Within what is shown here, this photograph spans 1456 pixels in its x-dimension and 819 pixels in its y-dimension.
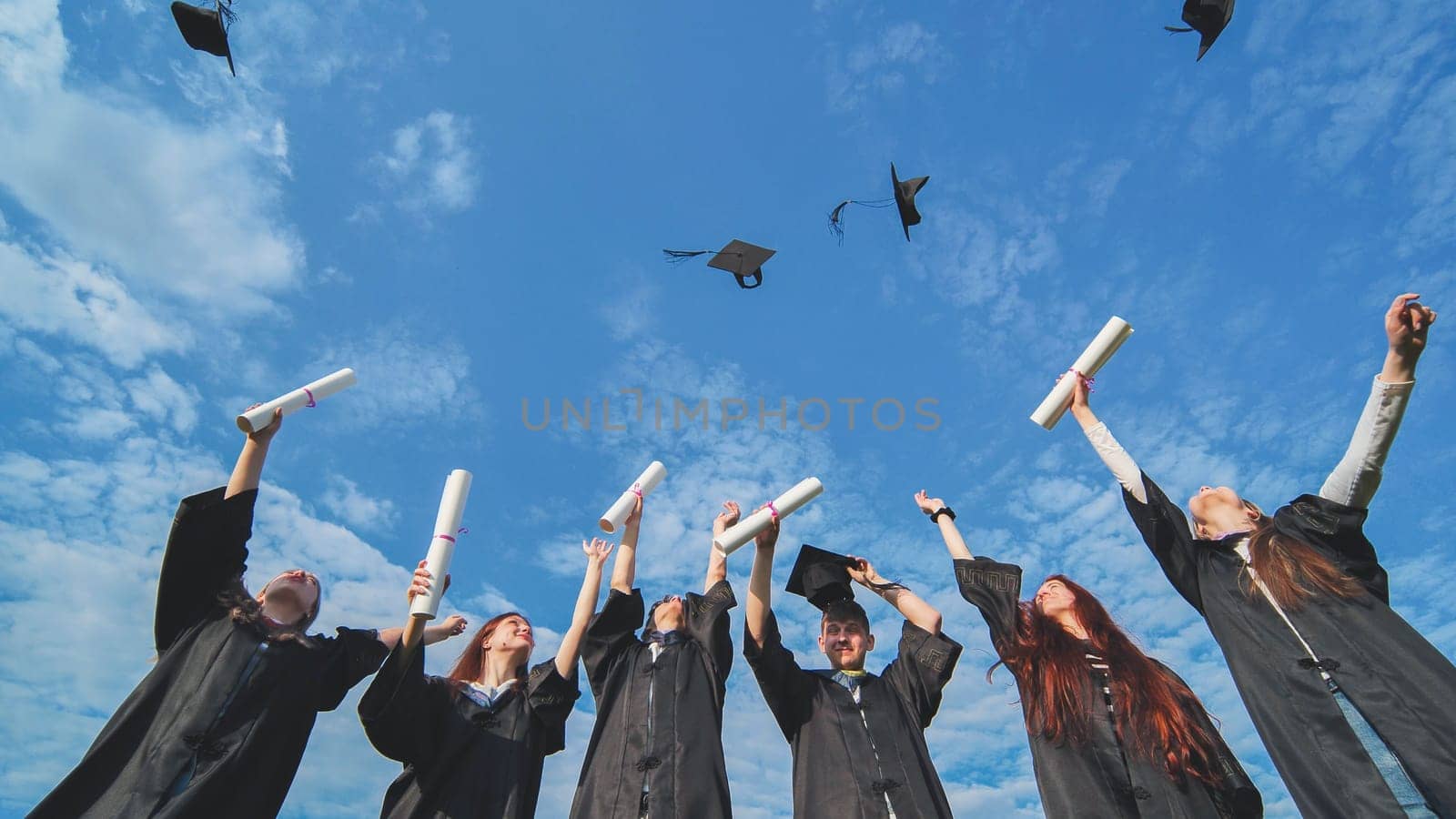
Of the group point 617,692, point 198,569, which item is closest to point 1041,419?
point 617,692

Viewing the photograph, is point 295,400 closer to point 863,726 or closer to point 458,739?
point 458,739

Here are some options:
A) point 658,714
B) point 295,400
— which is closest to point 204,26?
point 295,400

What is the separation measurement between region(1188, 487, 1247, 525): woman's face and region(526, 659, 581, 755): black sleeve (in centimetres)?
397

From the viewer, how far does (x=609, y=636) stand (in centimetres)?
525

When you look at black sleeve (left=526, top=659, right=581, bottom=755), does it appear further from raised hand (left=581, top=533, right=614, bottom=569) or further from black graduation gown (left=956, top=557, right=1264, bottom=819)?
black graduation gown (left=956, top=557, right=1264, bottom=819)

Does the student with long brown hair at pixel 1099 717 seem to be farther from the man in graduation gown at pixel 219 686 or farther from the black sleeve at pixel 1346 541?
the man in graduation gown at pixel 219 686

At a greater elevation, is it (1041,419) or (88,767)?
(1041,419)

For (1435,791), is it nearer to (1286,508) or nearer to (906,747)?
(1286,508)

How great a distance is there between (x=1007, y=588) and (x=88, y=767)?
15.9 feet

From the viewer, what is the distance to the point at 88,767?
380cm

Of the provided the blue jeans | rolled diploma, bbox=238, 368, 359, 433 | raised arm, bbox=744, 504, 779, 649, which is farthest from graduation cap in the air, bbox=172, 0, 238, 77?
the blue jeans

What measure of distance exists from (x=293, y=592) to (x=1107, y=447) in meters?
5.02

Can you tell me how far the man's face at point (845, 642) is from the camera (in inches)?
211

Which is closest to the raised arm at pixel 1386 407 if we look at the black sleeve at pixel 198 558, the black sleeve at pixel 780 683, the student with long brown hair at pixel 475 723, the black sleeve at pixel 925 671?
the black sleeve at pixel 925 671
